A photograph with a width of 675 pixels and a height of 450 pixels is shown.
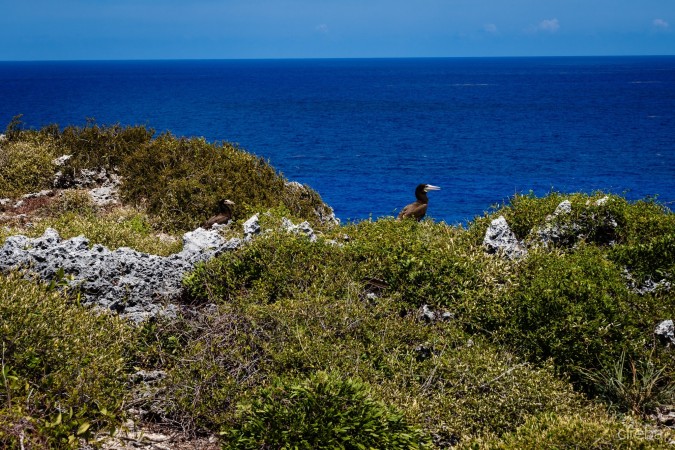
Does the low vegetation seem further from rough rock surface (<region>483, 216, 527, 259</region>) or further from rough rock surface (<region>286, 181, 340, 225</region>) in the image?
rough rock surface (<region>286, 181, 340, 225</region>)

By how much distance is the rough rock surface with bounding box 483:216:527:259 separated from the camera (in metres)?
11.3

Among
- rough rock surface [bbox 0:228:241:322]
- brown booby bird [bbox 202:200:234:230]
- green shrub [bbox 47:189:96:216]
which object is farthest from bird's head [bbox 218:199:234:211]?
rough rock surface [bbox 0:228:241:322]

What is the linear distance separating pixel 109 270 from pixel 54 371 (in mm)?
2839

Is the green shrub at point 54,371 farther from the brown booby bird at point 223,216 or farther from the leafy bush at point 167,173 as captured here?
the leafy bush at point 167,173

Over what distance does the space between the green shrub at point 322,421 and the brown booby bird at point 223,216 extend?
867cm

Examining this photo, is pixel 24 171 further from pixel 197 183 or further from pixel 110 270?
pixel 110 270

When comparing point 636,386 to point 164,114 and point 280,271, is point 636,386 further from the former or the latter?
point 164,114

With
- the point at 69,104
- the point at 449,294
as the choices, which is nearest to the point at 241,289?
the point at 449,294

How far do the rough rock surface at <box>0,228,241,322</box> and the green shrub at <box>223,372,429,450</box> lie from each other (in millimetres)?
2894

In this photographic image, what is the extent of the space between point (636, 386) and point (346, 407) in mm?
3734

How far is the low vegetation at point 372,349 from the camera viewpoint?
632 centimetres

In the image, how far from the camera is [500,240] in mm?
11477

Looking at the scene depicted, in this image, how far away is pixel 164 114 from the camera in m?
100

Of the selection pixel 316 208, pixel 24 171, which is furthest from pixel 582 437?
pixel 24 171
